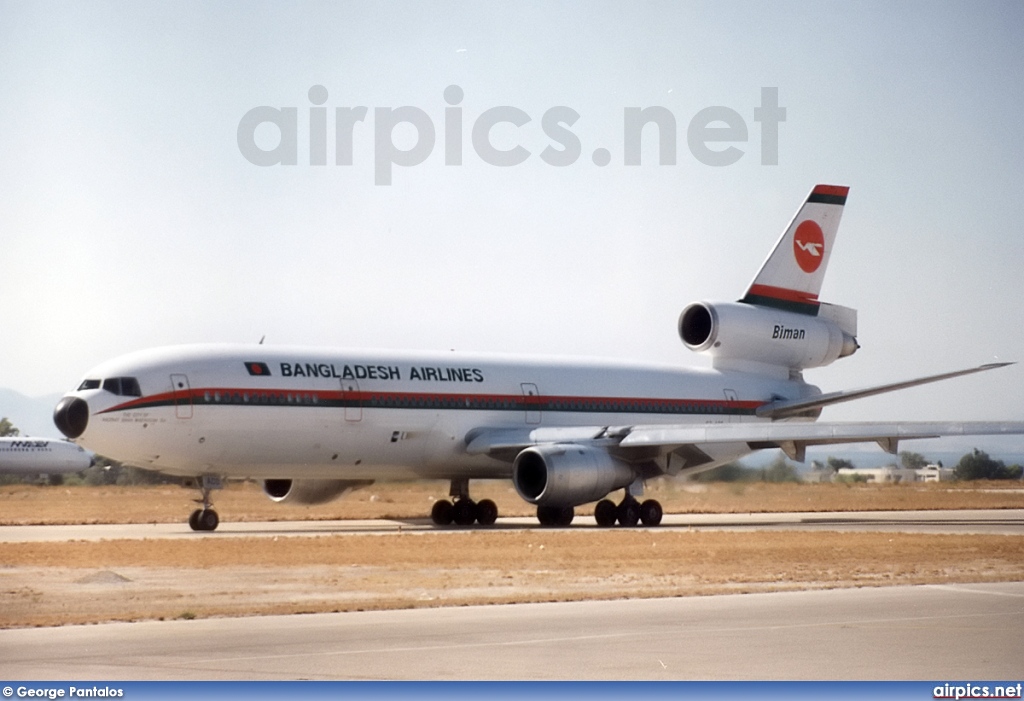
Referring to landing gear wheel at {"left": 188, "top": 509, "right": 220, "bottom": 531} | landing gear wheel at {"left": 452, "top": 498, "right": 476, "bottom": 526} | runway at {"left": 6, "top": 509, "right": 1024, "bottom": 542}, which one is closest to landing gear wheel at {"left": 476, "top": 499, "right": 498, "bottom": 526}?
landing gear wheel at {"left": 452, "top": 498, "right": 476, "bottom": 526}

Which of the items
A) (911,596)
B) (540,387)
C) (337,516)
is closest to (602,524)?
(540,387)

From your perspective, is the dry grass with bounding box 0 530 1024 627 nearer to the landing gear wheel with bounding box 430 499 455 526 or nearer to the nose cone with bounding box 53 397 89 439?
the nose cone with bounding box 53 397 89 439

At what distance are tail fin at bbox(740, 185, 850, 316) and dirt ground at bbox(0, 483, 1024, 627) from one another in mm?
13130

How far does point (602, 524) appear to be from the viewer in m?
34.5

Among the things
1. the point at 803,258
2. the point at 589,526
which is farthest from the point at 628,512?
the point at 803,258

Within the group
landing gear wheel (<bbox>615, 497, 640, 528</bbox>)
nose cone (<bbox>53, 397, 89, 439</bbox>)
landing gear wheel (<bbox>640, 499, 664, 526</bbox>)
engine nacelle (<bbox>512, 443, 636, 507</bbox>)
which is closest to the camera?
nose cone (<bbox>53, 397, 89, 439</bbox>)

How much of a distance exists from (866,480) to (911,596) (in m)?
37.3

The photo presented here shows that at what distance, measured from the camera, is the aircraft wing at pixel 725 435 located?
104 feet

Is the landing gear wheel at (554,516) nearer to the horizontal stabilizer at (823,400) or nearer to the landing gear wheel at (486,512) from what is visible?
the landing gear wheel at (486,512)

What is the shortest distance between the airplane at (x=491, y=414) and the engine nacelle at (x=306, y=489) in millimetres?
43

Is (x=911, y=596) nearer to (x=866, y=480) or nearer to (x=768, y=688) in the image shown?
(x=768, y=688)

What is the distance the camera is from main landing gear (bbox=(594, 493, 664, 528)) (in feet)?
112

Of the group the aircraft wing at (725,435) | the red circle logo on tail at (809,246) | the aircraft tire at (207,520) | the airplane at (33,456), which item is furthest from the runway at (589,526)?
the airplane at (33,456)

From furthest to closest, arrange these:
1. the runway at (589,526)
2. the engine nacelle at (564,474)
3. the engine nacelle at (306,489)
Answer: the engine nacelle at (306,489) < the engine nacelle at (564,474) < the runway at (589,526)
